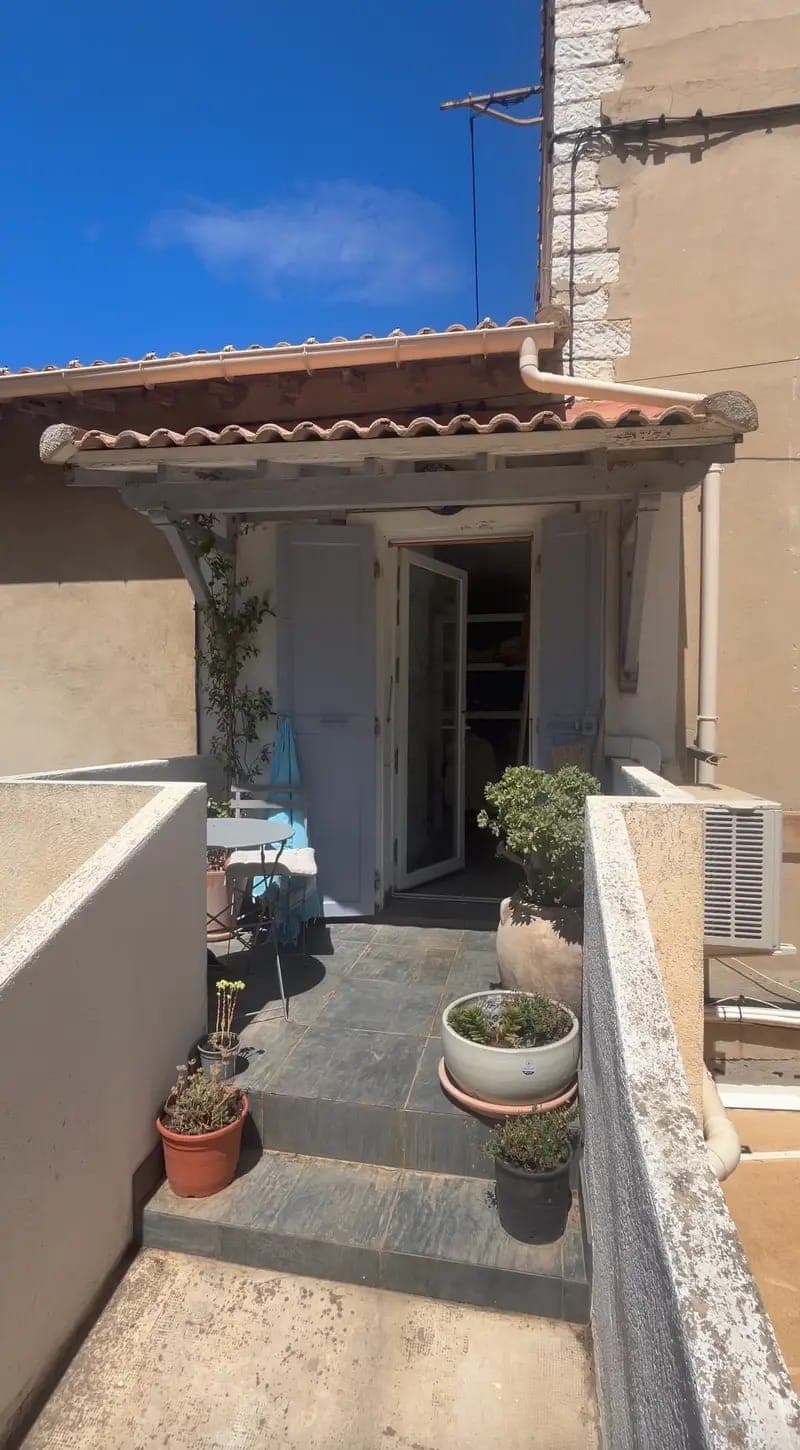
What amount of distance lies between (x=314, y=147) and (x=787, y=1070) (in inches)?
405

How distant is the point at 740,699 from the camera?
5863 millimetres

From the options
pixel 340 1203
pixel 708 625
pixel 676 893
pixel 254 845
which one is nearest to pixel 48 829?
pixel 254 845

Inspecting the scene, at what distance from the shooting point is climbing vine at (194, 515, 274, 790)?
540 centimetres

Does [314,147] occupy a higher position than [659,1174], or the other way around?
[314,147]

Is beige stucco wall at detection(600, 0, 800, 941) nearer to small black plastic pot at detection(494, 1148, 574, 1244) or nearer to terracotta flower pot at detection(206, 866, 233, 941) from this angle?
terracotta flower pot at detection(206, 866, 233, 941)

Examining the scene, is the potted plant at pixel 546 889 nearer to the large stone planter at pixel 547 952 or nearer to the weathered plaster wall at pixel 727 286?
the large stone planter at pixel 547 952

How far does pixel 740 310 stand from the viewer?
19.1 ft

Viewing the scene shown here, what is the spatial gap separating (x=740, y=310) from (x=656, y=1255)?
21.2 ft

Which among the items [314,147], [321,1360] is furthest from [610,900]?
[314,147]

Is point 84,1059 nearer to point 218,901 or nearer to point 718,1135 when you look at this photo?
point 218,901

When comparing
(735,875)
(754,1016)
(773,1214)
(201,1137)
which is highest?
(735,875)

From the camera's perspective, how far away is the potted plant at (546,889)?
3.46m

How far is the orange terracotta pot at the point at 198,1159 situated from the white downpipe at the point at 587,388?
4040 millimetres

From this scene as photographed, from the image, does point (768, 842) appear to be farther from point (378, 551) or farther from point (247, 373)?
point (247, 373)
